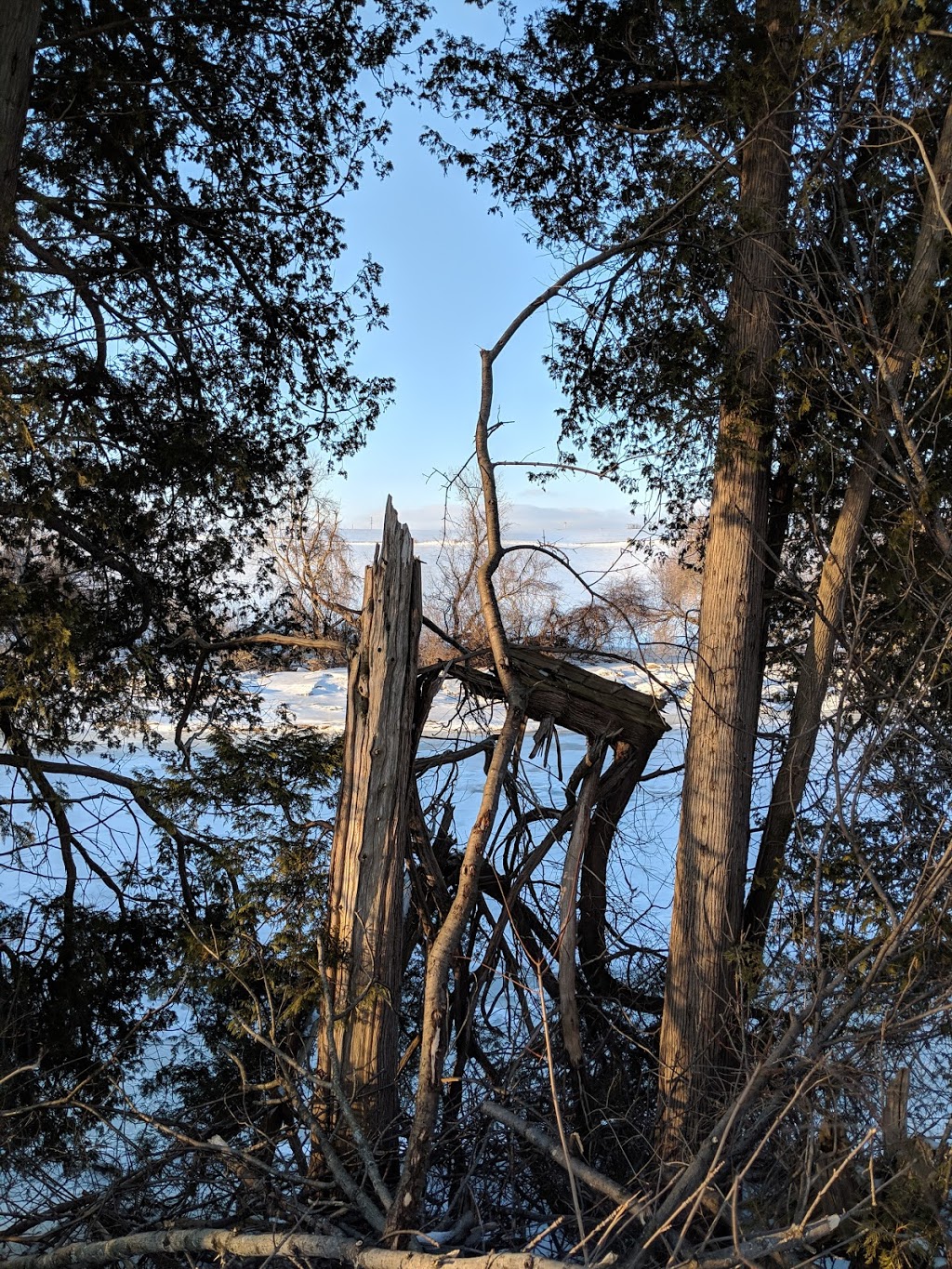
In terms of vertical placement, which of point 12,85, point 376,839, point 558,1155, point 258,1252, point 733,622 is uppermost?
point 12,85

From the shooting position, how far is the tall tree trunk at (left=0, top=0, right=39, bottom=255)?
6.04m

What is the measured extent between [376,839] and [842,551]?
12.0 feet

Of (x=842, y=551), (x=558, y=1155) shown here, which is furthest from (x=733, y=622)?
(x=558, y=1155)

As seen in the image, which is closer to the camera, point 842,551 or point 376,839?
point 376,839

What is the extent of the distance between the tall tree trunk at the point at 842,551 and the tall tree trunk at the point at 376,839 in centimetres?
244

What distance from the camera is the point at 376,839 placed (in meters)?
5.57

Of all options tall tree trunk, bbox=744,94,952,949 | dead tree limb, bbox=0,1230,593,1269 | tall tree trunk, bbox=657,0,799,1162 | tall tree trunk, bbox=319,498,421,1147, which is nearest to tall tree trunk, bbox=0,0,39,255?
tall tree trunk, bbox=319,498,421,1147

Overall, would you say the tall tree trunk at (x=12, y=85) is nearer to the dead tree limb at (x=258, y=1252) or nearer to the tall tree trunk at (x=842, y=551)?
the dead tree limb at (x=258, y=1252)

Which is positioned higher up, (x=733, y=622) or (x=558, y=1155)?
(x=733, y=622)

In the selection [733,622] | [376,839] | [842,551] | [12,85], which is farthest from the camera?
[733,622]

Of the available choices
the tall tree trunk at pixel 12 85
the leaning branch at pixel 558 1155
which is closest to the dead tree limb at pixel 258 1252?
the leaning branch at pixel 558 1155

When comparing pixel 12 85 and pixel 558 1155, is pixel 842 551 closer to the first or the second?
pixel 558 1155

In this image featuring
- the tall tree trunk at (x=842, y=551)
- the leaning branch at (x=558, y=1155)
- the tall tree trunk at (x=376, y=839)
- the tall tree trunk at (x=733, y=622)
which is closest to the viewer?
the leaning branch at (x=558, y=1155)

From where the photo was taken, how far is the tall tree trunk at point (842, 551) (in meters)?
6.19
